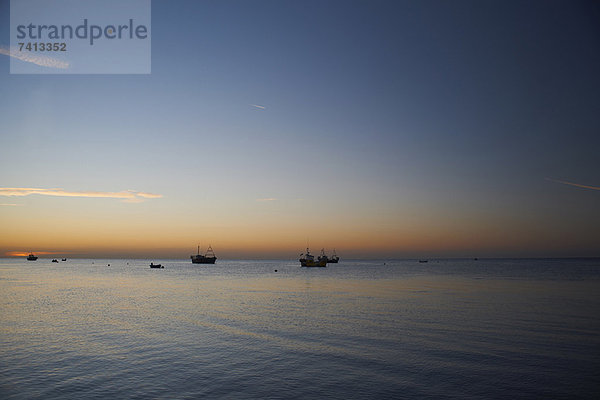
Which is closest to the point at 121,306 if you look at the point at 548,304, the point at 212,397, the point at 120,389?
the point at 120,389

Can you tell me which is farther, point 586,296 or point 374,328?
point 586,296

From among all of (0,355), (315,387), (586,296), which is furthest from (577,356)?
(586,296)

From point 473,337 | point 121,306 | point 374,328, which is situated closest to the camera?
point 473,337

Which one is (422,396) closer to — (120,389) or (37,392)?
(120,389)

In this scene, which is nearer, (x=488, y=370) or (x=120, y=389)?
(x=120, y=389)

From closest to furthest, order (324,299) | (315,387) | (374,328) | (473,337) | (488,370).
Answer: (315,387) → (488,370) → (473,337) → (374,328) → (324,299)

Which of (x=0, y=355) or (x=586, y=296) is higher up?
(x=0, y=355)

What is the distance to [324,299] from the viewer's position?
203ft

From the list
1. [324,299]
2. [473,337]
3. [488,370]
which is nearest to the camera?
[488,370]

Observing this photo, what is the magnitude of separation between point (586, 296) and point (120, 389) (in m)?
75.1

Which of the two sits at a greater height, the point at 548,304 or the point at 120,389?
the point at 120,389

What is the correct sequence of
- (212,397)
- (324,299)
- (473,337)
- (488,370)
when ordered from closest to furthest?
1. (212,397)
2. (488,370)
3. (473,337)
4. (324,299)

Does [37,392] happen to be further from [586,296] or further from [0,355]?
[586,296]

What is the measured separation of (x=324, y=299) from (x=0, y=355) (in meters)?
44.8
